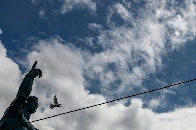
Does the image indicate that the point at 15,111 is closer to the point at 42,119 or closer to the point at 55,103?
the point at 55,103

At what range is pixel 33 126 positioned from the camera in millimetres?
15188

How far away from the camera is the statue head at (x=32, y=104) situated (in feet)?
51.7

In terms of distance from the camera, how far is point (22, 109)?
15250 mm

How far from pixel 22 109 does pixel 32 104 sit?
717 mm

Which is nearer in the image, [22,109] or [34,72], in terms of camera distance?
[22,109]

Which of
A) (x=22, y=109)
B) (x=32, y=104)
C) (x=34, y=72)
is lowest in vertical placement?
(x=22, y=109)

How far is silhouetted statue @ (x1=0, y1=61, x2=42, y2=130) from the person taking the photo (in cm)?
1405

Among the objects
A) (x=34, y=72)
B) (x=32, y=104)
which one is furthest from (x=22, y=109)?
(x=34, y=72)

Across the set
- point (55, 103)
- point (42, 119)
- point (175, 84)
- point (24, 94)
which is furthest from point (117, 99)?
point (24, 94)

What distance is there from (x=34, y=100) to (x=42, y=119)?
4.11 m

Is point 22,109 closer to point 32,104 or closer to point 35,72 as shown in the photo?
point 32,104

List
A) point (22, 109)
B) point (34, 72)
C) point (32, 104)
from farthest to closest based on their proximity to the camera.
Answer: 1. point (32, 104)
2. point (34, 72)
3. point (22, 109)

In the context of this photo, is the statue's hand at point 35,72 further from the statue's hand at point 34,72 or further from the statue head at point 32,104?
the statue head at point 32,104

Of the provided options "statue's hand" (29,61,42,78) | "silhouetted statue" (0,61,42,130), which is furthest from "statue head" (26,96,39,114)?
"statue's hand" (29,61,42,78)
